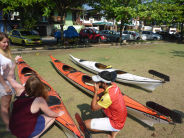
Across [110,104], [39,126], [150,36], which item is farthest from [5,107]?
[150,36]

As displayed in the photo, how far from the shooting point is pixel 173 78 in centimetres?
709

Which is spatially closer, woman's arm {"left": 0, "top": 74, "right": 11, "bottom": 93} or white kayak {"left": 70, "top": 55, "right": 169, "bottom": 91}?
woman's arm {"left": 0, "top": 74, "right": 11, "bottom": 93}

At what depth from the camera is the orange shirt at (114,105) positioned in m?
2.57

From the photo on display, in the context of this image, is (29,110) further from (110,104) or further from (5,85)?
(110,104)

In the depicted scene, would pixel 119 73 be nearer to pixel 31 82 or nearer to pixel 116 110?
pixel 116 110

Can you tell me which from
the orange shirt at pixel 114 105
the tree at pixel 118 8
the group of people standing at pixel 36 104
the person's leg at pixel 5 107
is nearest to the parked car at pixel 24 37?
the tree at pixel 118 8

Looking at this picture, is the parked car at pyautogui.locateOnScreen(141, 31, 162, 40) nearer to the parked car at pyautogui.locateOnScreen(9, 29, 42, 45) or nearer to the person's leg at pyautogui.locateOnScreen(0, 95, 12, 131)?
the parked car at pyautogui.locateOnScreen(9, 29, 42, 45)

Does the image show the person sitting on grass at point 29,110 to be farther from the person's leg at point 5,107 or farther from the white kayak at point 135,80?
the white kayak at point 135,80

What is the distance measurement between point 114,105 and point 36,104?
143 centimetres

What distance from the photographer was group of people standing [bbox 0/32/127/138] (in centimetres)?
233

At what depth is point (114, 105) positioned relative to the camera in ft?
8.52

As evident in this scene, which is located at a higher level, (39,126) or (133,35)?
(133,35)


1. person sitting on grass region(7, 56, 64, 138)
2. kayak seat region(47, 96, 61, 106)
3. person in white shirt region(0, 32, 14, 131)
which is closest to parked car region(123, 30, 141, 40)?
kayak seat region(47, 96, 61, 106)

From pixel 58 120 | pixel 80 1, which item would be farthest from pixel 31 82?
pixel 80 1
